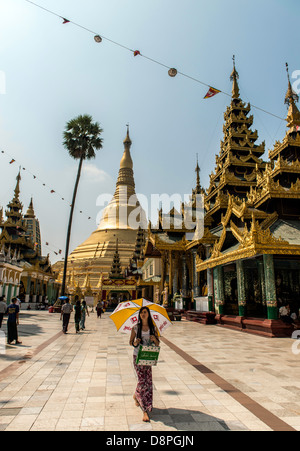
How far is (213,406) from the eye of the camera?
185 inches

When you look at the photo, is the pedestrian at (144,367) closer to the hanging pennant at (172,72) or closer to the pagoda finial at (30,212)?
the hanging pennant at (172,72)

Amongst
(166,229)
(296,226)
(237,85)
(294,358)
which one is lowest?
(294,358)

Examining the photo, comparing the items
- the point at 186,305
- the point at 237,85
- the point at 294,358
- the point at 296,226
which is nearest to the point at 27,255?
the point at 186,305

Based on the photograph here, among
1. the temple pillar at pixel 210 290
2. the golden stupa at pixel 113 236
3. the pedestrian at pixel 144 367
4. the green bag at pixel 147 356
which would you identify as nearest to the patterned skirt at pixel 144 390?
the pedestrian at pixel 144 367

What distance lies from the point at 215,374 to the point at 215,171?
22599 mm

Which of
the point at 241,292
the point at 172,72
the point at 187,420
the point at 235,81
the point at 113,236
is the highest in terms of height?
the point at 235,81

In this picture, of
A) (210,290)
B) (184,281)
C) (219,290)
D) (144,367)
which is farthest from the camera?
(184,281)

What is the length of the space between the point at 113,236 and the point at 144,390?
64.1 metres

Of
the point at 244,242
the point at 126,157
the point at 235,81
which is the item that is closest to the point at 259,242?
the point at 244,242

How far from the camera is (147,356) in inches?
173

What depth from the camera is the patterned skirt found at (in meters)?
4.25

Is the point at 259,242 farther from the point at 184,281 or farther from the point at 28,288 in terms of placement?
the point at 28,288

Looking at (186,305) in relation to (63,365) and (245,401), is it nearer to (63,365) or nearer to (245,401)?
(63,365)

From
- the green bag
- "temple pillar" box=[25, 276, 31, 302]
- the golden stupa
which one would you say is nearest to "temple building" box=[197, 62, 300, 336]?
the green bag
